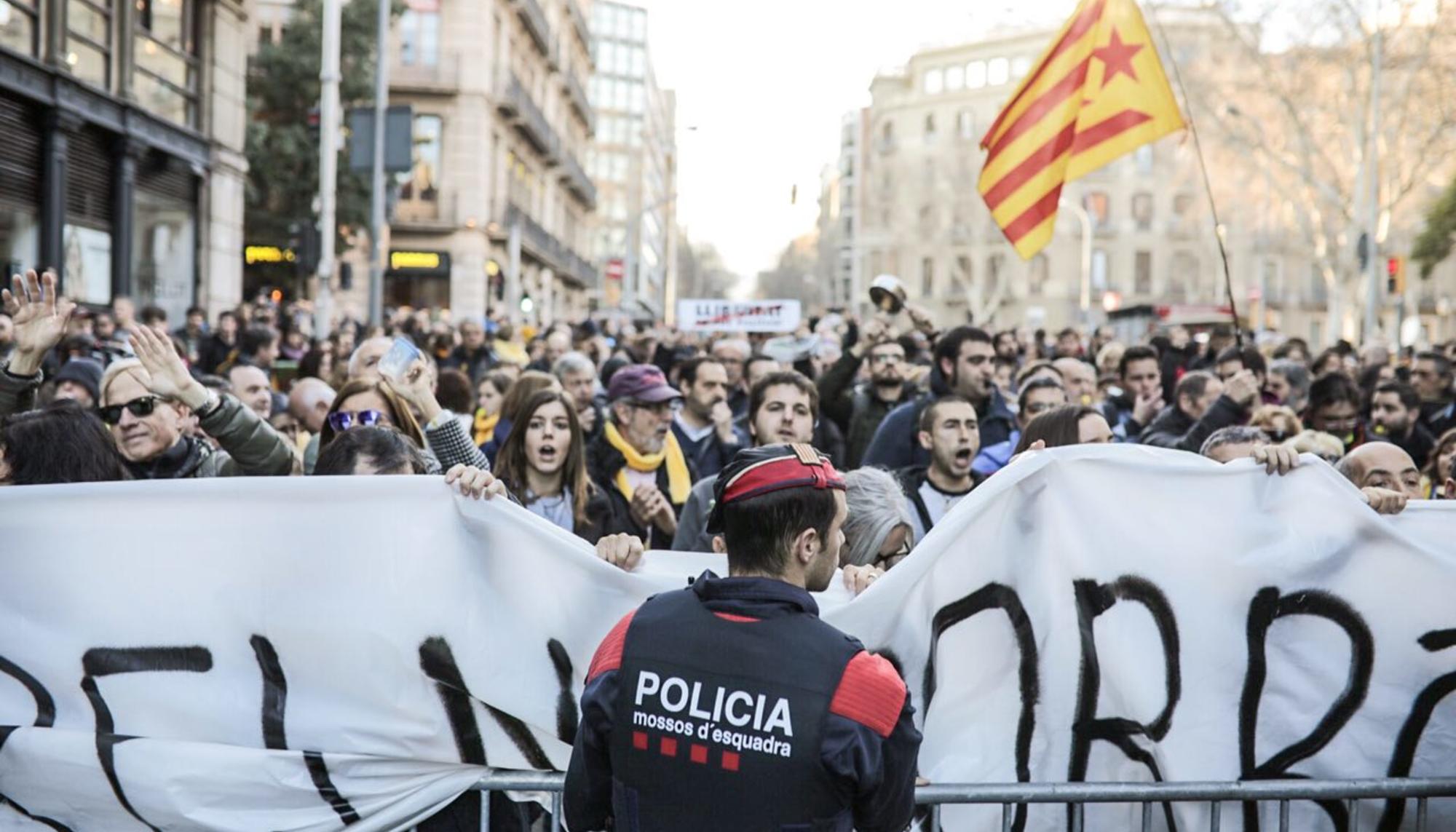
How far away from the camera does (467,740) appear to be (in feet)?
12.0

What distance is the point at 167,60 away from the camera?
65.0ft

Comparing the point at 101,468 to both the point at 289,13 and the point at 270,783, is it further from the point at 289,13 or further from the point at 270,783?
the point at 289,13

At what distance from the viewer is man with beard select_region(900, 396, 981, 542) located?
5859 mm

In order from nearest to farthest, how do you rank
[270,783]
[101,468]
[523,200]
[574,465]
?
[270,783] → [101,468] → [574,465] → [523,200]

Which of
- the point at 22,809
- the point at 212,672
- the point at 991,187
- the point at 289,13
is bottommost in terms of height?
the point at 22,809

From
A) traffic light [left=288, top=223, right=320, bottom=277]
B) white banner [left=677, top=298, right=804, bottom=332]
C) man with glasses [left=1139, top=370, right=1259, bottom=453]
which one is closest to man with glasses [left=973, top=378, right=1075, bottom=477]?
man with glasses [left=1139, top=370, right=1259, bottom=453]

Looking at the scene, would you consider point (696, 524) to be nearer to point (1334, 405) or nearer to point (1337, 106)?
point (1334, 405)

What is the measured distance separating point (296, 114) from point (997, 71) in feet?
178

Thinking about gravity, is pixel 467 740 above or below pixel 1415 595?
below

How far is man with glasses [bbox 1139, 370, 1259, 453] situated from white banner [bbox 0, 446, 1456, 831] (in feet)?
9.88

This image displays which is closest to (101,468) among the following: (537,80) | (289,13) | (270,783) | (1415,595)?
(270,783)

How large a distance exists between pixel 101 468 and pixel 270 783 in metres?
1.05

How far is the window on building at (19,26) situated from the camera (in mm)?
15127

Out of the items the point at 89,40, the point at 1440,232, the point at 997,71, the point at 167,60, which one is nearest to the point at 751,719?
the point at 89,40
